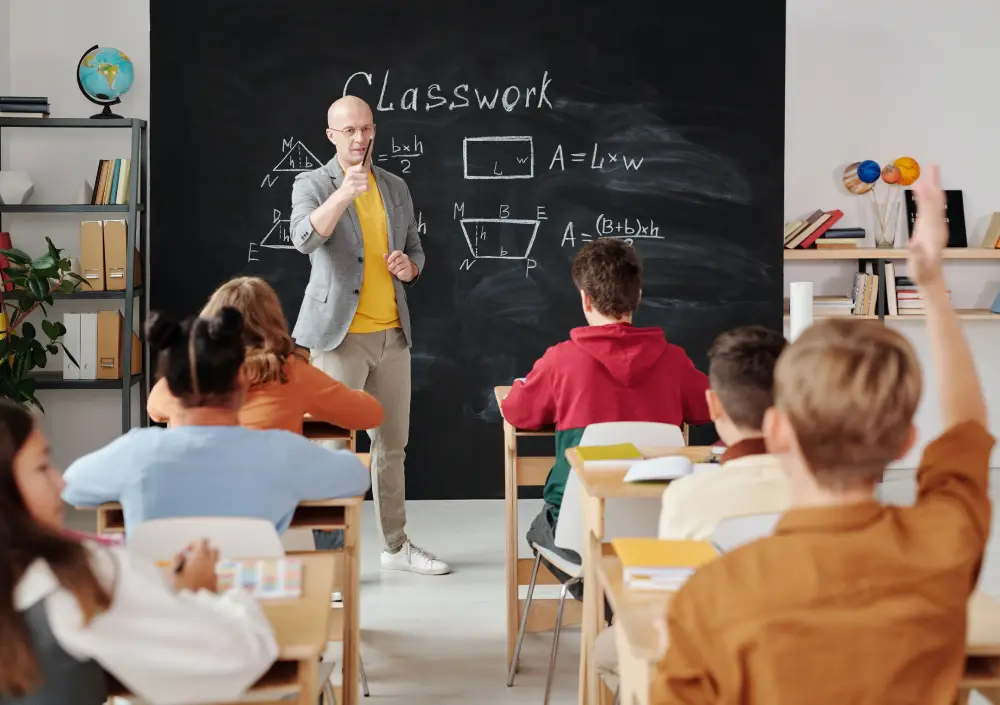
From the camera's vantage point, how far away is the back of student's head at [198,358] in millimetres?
2078

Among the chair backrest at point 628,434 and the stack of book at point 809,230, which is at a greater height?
the stack of book at point 809,230

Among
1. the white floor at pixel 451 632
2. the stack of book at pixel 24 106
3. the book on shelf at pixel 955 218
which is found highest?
the stack of book at pixel 24 106

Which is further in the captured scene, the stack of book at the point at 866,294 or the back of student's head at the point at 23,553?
the stack of book at the point at 866,294

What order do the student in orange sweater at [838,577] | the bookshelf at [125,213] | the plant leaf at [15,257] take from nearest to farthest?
the student in orange sweater at [838,577] → the plant leaf at [15,257] → the bookshelf at [125,213]

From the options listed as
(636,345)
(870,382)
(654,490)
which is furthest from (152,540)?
(636,345)

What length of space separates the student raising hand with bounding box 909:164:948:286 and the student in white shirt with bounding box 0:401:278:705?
3.30 ft

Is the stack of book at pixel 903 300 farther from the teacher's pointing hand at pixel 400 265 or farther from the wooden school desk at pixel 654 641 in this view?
Answer: the wooden school desk at pixel 654 641

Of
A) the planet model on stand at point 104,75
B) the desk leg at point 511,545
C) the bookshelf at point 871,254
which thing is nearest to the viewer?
the desk leg at point 511,545

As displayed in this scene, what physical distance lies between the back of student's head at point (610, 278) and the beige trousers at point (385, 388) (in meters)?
1.18

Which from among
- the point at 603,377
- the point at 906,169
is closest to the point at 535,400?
the point at 603,377

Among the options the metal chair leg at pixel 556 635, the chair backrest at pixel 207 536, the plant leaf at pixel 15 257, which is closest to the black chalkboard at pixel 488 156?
the plant leaf at pixel 15 257

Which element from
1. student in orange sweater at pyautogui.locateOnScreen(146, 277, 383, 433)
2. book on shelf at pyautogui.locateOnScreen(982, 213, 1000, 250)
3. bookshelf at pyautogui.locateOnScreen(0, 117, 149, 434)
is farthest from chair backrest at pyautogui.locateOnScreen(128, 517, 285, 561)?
book on shelf at pyautogui.locateOnScreen(982, 213, 1000, 250)

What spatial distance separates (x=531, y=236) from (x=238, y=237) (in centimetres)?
136

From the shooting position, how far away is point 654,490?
6.87ft
